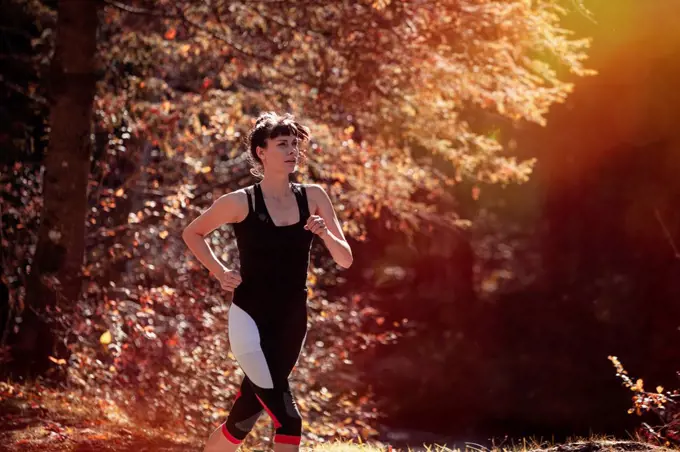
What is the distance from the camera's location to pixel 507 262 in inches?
1254

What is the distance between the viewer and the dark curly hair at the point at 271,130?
5.57 m

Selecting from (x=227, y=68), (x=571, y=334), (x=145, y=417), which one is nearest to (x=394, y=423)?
(x=571, y=334)

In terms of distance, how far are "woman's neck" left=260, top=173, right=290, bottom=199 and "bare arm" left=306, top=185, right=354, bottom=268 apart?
16cm

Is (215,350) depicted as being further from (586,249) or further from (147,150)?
(586,249)

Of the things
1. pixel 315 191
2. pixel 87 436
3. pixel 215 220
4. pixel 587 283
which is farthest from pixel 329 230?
pixel 587 283

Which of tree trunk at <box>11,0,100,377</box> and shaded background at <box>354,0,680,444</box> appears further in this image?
shaded background at <box>354,0,680,444</box>

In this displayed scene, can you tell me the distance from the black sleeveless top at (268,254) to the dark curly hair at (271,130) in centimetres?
33

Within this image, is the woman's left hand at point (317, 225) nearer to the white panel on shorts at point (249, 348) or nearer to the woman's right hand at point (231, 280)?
the woman's right hand at point (231, 280)

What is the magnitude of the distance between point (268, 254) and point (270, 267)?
7cm

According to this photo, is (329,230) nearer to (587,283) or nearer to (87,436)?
(87,436)

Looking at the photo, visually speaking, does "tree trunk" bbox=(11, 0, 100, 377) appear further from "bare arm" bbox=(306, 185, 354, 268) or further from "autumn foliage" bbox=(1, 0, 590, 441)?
"bare arm" bbox=(306, 185, 354, 268)

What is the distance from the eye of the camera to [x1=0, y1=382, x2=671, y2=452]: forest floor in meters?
7.23

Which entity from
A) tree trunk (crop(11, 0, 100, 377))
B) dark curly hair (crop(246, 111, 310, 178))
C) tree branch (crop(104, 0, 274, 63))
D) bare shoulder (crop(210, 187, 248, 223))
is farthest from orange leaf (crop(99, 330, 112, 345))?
bare shoulder (crop(210, 187, 248, 223))

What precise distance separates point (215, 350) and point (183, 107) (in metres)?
4.16
